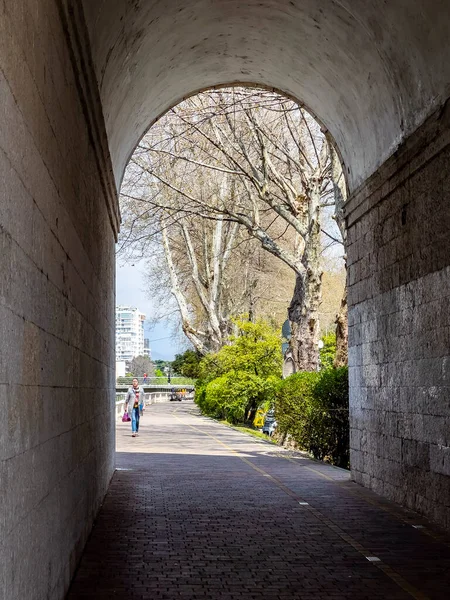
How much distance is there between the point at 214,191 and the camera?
1286 inches

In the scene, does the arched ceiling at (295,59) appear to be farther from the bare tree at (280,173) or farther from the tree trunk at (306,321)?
the tree trunk at (306,321)

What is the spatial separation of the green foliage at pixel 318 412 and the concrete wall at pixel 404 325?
3.14 m

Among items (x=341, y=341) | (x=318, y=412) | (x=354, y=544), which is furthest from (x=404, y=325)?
(x=341, y=341)

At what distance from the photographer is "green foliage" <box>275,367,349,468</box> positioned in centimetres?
1650

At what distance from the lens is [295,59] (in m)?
13.6

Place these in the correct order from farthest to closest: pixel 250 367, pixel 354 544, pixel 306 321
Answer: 1. pixel 250 367
2. pixel 306 321
3. pixel 354 544

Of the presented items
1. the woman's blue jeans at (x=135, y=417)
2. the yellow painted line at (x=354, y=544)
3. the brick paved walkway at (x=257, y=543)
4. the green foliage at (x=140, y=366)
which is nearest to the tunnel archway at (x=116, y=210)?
the brick paved walkway at (x=257, y=543)

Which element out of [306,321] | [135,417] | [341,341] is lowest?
[135,417]

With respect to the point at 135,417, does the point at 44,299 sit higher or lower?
higher

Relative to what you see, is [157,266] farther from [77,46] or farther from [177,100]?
[77,46]

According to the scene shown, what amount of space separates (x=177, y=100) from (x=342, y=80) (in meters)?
3.76

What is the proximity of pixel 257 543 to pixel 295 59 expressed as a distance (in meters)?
8.06

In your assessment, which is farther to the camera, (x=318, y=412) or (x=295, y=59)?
(x=318, y=412)

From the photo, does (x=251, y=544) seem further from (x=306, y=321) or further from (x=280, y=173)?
(x=280, y=173)
